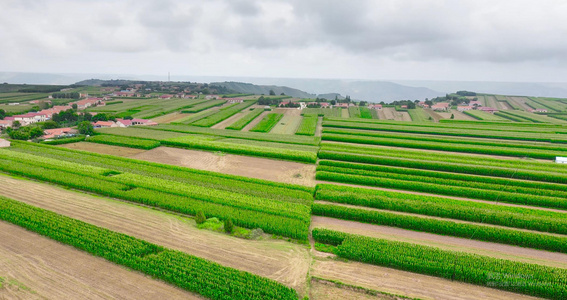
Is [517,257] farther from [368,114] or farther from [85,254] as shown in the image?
[368,114]

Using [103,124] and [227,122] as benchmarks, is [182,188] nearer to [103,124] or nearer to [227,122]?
[103,124]

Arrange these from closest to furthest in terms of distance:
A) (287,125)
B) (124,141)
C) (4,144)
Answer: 1. (4,144)
2. (124,141)
3. (287,125)

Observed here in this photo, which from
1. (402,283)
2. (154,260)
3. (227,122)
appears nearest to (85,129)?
(227,122)

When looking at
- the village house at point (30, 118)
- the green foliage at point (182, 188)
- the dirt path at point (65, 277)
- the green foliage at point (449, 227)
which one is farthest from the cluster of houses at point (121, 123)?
the green foliage at point (449, 227)

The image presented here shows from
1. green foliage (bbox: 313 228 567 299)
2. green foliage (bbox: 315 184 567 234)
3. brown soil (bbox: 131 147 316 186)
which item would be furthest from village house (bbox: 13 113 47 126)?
green foliage (bbox: 313 228 567 299)

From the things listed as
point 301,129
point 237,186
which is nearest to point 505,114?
point 301,129

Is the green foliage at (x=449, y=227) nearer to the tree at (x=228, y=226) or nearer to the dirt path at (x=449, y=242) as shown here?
the dirt path at (x=449, y=242)
